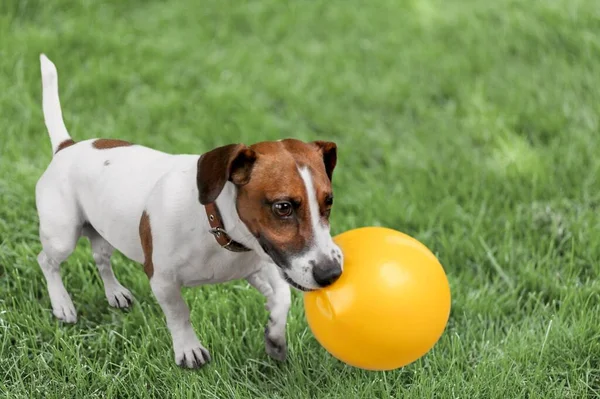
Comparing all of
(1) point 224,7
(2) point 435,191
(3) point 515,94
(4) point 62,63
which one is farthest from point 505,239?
(1) point 224,7

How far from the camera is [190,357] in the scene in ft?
11.3

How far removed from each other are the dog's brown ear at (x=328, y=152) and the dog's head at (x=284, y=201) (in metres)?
0.18

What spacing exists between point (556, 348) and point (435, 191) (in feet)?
5.31

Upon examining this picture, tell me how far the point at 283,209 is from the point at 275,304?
2.55ft

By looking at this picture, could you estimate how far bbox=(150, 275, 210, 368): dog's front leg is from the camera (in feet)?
10.7

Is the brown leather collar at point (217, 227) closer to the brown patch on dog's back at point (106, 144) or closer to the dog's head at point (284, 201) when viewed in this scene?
the dog's head at point (284, 201)

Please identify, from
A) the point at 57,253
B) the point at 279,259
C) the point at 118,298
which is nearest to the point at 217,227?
the point at 279,259

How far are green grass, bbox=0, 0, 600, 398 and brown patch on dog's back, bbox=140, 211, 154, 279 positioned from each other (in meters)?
0.46

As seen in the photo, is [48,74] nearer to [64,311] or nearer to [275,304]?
[64,311]

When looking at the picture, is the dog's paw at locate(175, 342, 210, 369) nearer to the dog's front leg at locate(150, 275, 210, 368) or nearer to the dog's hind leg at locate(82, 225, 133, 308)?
the dog's front leg at locate(150, 275, 210, 368)

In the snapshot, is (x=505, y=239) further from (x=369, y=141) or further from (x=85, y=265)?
(x=85, y=265)

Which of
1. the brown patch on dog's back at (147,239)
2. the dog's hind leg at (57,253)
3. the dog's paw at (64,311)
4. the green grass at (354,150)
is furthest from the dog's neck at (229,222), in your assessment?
the dog's paw at (64,311)

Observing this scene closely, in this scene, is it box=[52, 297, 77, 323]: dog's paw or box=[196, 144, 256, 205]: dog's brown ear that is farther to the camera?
box=[52, 297, 77, 323]: dog's paw

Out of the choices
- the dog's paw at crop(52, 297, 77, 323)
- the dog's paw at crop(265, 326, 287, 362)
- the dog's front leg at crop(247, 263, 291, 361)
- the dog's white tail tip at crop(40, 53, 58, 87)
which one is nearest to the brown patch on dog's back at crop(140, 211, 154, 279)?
the dog's front leg at crop(247, 263, 291, 361)
